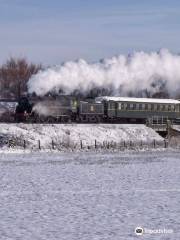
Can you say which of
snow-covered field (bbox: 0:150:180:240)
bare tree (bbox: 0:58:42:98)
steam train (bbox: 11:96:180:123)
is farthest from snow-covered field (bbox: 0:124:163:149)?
bare tree (bbox: 0:58:42:98)

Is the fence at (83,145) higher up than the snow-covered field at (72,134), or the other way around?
the snow-covered field at (72,134)

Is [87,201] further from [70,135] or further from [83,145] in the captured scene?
[70,135]

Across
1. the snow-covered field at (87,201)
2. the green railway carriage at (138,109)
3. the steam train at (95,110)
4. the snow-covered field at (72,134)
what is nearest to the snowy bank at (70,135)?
the snow-covered field at (72,134)

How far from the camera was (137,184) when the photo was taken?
26.8 metres

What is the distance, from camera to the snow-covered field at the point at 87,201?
16.4 meters

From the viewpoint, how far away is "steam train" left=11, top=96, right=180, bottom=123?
66.3 meters

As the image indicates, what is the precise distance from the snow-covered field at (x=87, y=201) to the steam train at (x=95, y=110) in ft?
96.4

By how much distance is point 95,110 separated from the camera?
70.9 meters

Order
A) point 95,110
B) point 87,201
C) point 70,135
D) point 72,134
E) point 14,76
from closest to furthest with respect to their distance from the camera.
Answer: point 87,201, point 70,135, point 72,134, point 95,110, point 14,76

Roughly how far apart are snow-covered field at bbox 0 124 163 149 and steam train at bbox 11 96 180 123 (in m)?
4.14

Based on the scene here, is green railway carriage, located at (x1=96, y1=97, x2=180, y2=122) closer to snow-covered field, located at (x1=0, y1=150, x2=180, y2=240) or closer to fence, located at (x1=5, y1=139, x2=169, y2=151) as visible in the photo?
fence, located at (x1=5, y1=139, x2=169, y2=151)

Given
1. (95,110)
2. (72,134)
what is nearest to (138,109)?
(95,110)

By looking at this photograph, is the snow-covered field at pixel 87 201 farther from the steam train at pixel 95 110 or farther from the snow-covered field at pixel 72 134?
the steam train at pixel 95 110

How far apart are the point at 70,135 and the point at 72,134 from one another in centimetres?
49
